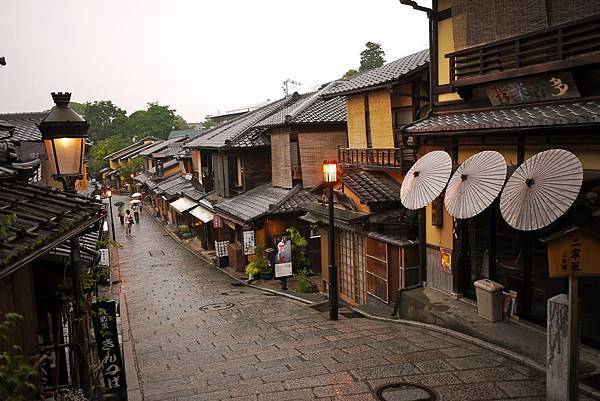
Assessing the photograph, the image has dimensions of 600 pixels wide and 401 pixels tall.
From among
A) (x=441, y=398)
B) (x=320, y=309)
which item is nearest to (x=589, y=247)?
(x=441, y=398)

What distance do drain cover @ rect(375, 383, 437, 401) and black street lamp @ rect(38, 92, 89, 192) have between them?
6.73m

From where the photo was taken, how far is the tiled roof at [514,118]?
8805 mm

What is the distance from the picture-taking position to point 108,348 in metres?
8.69

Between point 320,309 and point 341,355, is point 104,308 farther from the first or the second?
point 320,309

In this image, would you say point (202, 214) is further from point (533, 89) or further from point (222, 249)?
point (533, 89)

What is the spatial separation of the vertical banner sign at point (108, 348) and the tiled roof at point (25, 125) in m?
8.15

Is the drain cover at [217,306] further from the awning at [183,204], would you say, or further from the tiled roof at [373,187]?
the awning at [183,204]

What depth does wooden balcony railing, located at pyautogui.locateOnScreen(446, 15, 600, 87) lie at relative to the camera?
30.1 feet

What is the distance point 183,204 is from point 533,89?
1248 inches

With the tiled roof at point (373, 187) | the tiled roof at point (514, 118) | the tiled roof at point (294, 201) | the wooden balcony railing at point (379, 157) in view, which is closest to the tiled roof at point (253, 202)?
the tiled roof at point (294, 201)

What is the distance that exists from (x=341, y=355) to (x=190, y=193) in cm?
3124

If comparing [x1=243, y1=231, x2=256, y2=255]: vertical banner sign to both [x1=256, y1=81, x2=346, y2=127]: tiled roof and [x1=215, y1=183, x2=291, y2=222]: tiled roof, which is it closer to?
[x1=215, y1=183, x2=291, y2=222]: tiled roof

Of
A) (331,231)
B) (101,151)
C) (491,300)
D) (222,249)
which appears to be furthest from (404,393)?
(101,151)

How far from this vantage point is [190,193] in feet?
130
